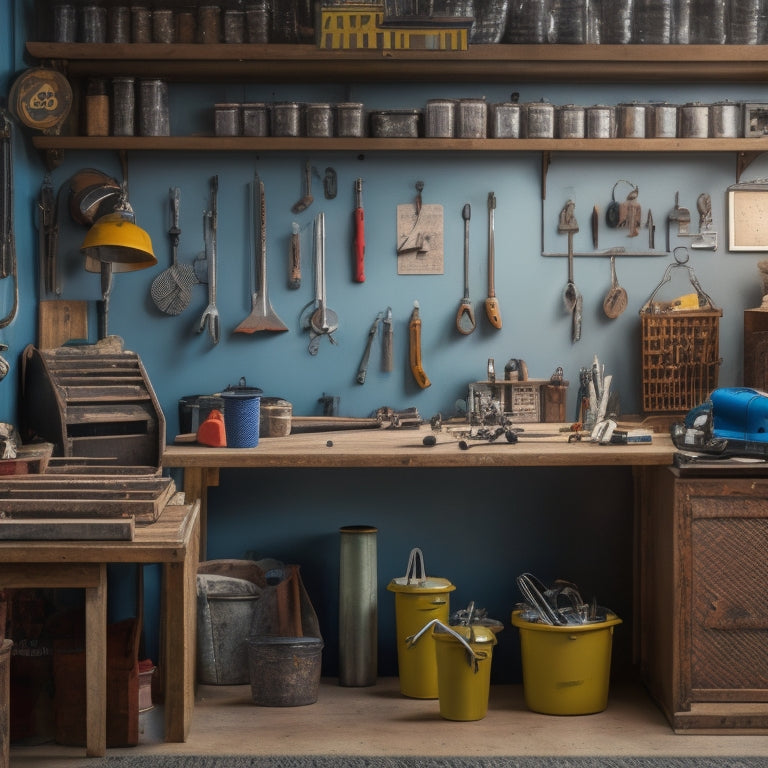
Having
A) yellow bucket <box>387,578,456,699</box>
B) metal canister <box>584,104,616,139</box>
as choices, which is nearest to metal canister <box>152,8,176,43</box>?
metal canister <box>584,104,616,139</box>

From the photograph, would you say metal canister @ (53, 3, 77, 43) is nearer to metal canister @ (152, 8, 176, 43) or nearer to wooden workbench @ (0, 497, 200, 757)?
metal canister @ (152, 8, 176, 43)

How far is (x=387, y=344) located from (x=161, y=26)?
158 centimetres

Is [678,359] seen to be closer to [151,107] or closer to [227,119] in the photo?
[227,119]

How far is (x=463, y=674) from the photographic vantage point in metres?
3.82

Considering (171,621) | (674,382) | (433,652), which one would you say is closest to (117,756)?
(171,621)

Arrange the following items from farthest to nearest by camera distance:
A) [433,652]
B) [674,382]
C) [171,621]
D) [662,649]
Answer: [674,382]
[433,652]
[662,649]
[171,621]

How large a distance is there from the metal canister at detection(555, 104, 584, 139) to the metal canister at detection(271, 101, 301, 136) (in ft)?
3.61

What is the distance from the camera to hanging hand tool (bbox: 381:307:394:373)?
4559 mm

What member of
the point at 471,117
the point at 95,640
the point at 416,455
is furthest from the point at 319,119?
the point at 95,640

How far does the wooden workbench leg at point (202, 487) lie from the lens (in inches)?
165

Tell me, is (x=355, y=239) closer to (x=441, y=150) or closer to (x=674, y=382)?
(x=441, y=150)

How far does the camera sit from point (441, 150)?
446cm

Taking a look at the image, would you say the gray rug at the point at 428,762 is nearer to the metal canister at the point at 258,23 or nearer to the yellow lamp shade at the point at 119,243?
the yellow lamp shade at the point at 119,243

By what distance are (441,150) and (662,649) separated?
218 cm
